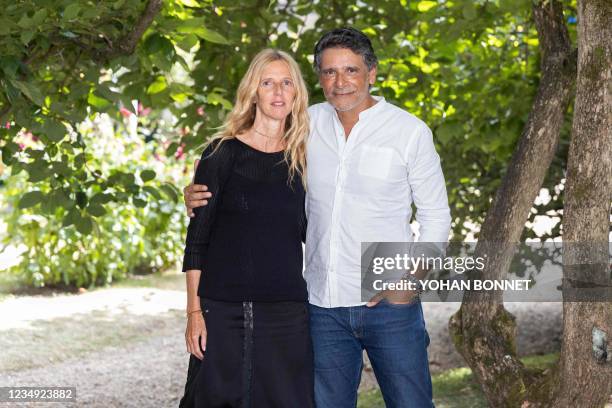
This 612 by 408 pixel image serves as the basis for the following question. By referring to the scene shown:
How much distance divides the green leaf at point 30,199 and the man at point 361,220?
2.12m

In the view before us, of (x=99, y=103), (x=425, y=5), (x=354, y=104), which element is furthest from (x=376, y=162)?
(x=425, y=5)

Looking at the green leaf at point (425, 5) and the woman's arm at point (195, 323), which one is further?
the green leaf at point (425, 5)

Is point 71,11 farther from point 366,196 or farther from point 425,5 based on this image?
point 425,5

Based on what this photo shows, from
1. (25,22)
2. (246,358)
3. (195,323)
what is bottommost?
(246,358)

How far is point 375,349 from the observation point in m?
3.14

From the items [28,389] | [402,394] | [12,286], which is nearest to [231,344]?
[402,394]

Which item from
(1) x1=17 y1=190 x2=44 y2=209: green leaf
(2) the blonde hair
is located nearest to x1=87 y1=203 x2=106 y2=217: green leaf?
(1) x1=17 y1=190 x2=44 y2=209: green leaf

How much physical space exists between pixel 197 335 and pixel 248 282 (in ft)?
0.83

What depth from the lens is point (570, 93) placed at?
4277mm

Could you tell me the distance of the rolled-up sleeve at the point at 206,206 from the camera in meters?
2.97

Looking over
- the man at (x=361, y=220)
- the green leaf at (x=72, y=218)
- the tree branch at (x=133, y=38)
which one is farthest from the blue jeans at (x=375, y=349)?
the green leaf at (x=72, y=218)

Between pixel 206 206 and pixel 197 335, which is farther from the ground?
pixel 206 206

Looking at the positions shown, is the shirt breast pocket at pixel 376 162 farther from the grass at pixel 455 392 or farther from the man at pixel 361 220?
the grass at pixel 455 392

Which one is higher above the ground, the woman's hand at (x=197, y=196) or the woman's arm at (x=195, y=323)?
the woman's hand at (x=197, y=196)
